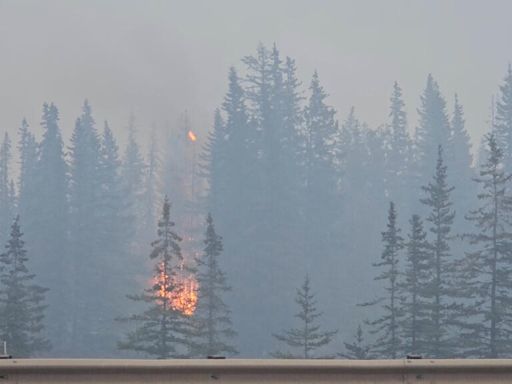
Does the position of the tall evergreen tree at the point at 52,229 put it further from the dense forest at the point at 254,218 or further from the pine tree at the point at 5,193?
the pine tree at the point at 5,193

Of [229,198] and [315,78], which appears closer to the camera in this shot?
[229,198]

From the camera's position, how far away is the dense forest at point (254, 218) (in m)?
80.8

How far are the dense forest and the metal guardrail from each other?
196 feet

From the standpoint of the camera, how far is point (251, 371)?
5379mm

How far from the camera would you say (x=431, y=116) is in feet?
359

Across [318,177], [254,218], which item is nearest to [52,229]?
[254,218]

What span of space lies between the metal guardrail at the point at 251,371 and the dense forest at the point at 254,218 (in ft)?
196

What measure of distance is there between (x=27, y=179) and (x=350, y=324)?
47.1 meters

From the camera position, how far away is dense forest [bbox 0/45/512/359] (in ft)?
265

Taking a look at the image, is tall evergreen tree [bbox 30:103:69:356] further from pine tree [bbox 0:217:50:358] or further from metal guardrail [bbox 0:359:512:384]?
metal guardrail [bbox 0:359:512:384]

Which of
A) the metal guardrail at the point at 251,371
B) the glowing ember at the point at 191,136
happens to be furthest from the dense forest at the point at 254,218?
the metal guardrail at the point at 251,371

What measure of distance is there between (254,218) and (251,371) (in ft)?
298

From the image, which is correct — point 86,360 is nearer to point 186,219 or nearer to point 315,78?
point 186,219

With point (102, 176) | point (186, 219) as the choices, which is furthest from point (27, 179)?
point (186, 219)
